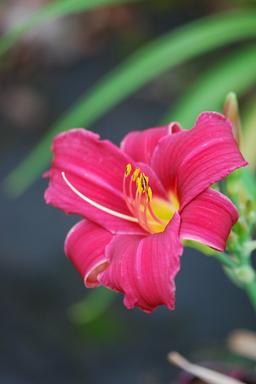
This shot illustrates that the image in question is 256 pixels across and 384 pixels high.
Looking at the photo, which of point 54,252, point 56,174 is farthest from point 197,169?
point 54,252

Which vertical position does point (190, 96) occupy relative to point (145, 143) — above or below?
below

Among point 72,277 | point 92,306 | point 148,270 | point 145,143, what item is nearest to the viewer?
point 148,270

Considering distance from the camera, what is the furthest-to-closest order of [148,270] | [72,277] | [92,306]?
[72,277]
[92,306]
[148,270]

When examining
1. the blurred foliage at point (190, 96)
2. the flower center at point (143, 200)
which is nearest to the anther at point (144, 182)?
the flower center at point (143, 200)

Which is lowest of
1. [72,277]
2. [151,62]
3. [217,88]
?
[72,277]

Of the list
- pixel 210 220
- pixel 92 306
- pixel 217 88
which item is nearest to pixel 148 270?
pixel 210 220

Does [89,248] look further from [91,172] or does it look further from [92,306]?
[92,306]

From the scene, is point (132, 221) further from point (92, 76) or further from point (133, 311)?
point (92, 76)

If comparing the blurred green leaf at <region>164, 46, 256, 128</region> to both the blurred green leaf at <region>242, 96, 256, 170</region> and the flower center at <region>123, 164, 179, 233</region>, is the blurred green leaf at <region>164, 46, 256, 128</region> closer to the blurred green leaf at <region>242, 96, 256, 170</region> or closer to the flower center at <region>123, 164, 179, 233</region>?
the blurred green leaf at <region>242, 96, 256, 170</region>
